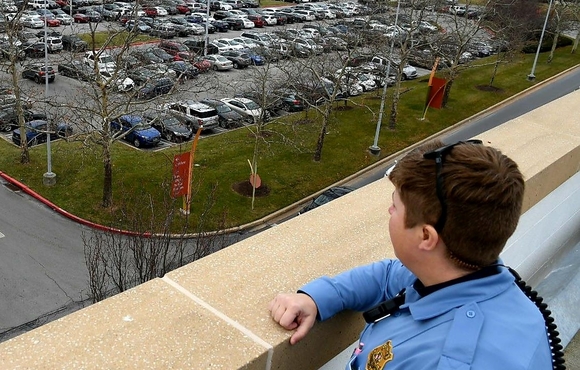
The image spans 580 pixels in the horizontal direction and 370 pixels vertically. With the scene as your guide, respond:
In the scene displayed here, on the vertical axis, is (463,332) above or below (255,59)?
above

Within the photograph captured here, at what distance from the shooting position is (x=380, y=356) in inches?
72.6

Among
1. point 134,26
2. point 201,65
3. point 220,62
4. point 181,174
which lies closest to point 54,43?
point 201,65

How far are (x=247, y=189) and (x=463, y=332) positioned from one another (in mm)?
19997

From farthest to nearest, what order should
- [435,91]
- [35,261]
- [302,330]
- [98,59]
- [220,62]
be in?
1. [220,62]
2. [435,91]
3. [98,59]
4. [35,261]
5. [302,330]

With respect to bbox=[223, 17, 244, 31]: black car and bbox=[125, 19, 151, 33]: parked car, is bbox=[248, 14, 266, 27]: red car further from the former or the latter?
bbox=[125, 19, 151, 33]: parked car

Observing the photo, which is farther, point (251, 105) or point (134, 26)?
point (251, 105)

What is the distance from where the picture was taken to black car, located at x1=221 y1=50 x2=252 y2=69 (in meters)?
37.2

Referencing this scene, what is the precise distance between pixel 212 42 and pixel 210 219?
25010mm

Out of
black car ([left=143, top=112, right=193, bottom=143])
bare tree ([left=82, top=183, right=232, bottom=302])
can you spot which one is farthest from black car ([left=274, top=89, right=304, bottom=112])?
bare tree ([left=82, top=183, right=232, bottom=302])

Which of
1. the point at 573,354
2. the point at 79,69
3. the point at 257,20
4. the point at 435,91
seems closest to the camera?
the point at 573,354

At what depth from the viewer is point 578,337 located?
336 centimetres

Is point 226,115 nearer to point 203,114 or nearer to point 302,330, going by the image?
point 203,114

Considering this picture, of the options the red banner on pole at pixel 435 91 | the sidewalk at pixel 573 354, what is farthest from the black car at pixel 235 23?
the sidewalk at pixel 573 354

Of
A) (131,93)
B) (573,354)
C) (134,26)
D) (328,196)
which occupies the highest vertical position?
(573,354)
